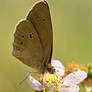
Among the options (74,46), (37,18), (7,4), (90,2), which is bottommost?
(74,46)

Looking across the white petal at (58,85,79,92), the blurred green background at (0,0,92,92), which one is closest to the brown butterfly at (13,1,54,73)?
the white petal at (58,85,79,92)

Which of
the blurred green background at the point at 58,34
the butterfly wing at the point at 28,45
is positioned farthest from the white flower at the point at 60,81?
the blurred green background at the point at 58,34

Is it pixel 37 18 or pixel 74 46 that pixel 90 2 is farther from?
pixel 37 18

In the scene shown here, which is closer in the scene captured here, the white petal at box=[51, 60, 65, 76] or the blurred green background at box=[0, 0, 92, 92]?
the white petal at box=[51, 60, 65, 76]

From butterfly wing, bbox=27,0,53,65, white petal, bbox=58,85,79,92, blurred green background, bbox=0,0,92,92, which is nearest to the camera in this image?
white petal, bbox=58,85,79,92

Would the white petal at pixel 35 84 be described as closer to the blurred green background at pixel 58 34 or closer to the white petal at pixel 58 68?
the white petal at pixel 58 68

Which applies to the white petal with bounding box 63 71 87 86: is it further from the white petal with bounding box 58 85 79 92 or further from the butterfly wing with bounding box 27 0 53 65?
the butterfly wing with bounding box 27 0 53 65

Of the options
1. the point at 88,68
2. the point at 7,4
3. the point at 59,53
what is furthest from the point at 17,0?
the point at 88,68
